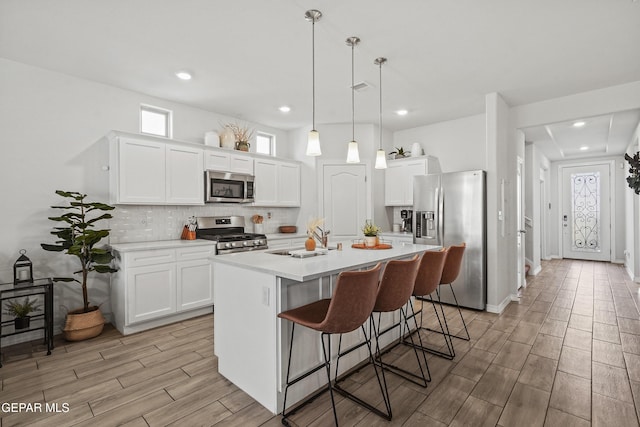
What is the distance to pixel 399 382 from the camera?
2340 millimetres

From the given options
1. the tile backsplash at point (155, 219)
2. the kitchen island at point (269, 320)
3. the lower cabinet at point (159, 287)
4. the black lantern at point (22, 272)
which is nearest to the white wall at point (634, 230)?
the kitchen island at point (269, 320)

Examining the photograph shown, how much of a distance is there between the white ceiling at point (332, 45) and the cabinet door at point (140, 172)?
0.73m

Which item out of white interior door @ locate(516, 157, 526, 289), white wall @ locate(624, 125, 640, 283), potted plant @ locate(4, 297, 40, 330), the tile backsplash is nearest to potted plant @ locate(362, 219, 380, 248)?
the tile backsplash

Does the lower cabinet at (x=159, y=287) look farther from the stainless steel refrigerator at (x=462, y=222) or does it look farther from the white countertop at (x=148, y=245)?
the stainless steel refrigerator at (x=462, y=222)

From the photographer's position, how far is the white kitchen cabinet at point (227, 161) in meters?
4.25

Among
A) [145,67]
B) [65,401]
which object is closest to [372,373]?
[65,401]

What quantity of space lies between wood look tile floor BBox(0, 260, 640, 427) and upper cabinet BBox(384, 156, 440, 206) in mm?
2222

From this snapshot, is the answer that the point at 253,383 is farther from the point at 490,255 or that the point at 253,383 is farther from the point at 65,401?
the point at 490,255

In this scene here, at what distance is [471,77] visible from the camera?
3.49m

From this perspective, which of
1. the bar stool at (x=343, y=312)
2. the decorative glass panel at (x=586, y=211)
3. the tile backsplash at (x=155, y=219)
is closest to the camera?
the bar stool at (x=343, y=312)

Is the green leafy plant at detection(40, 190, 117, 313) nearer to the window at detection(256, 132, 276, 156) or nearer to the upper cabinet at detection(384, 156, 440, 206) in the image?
the window at detection(256, 132, 276, 156)

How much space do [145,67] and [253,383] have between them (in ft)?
10.4

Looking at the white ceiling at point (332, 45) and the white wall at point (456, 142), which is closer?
the white ceiling at point (332, 45)

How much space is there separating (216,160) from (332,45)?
2.30 meters
